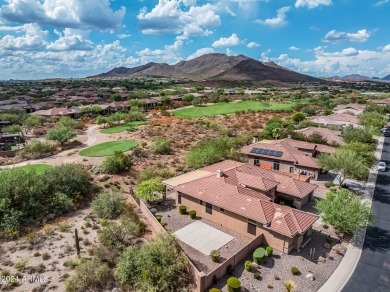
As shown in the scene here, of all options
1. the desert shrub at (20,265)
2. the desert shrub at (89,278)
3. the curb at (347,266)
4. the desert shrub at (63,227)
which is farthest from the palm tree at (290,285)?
the desert shrub at (63,227)

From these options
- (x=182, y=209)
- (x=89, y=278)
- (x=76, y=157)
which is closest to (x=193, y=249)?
(x=182, y=209)

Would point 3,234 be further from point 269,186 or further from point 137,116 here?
point 137,116

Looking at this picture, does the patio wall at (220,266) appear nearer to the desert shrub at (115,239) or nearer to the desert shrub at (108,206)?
the desert shrub at (115,239)

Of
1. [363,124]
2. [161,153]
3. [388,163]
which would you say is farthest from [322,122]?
[161,153]

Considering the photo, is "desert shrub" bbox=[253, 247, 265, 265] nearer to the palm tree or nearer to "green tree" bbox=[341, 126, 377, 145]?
the palm tree

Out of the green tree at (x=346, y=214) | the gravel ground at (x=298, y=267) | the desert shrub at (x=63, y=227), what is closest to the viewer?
the gravel ground at (x=298, y=267)

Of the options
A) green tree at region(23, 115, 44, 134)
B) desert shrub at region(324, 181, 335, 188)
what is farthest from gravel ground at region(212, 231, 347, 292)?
green tree at region(23, 115, 44, 134)
